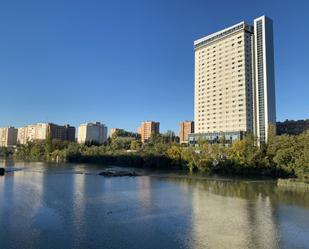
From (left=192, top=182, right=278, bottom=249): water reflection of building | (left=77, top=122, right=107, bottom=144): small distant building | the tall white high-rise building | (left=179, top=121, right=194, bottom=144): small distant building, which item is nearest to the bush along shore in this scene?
(left=192, top=182, right=278, bottom=249): water reflection of building

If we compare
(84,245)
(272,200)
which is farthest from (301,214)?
(84,245)

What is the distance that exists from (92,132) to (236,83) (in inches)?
3766

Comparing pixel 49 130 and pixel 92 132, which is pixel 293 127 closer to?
pixel 92 132

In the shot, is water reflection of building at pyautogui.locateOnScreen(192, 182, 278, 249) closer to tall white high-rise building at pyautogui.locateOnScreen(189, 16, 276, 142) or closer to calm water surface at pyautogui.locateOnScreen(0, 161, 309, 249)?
calm water surface at pyautogui.locateOnScreen(0, 161, 309, 249)

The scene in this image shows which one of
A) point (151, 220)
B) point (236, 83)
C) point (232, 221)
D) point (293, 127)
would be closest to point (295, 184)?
point (232, 221)

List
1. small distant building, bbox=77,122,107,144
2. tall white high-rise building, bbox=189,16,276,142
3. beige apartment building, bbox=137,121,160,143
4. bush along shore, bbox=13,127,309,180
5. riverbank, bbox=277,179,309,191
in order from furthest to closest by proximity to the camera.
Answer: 1. small distant building, bbox=77,122,107,144
2. beige apartment building, bbox=137,121,160,143
3. tall white high-rise building, bbox=189,16,276,142
4. bush along shore, bbox=13,127,309,180
5. riverbank, bbox=277,179,309,191

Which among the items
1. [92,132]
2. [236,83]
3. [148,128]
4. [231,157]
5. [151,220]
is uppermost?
[236,83]

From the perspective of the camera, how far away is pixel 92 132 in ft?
590

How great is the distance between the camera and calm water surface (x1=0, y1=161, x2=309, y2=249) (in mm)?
16641

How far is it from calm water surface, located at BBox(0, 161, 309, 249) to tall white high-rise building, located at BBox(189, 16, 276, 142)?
68282mm

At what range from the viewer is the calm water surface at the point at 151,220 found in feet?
54.6

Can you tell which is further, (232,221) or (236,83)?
(236,83)

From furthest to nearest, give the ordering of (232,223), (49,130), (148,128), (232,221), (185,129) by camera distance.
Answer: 1. (148,128)
2. (49,130)
3. (185,129)
4. (232,221)
5. (232,223)

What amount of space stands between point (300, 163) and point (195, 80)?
264 feet
